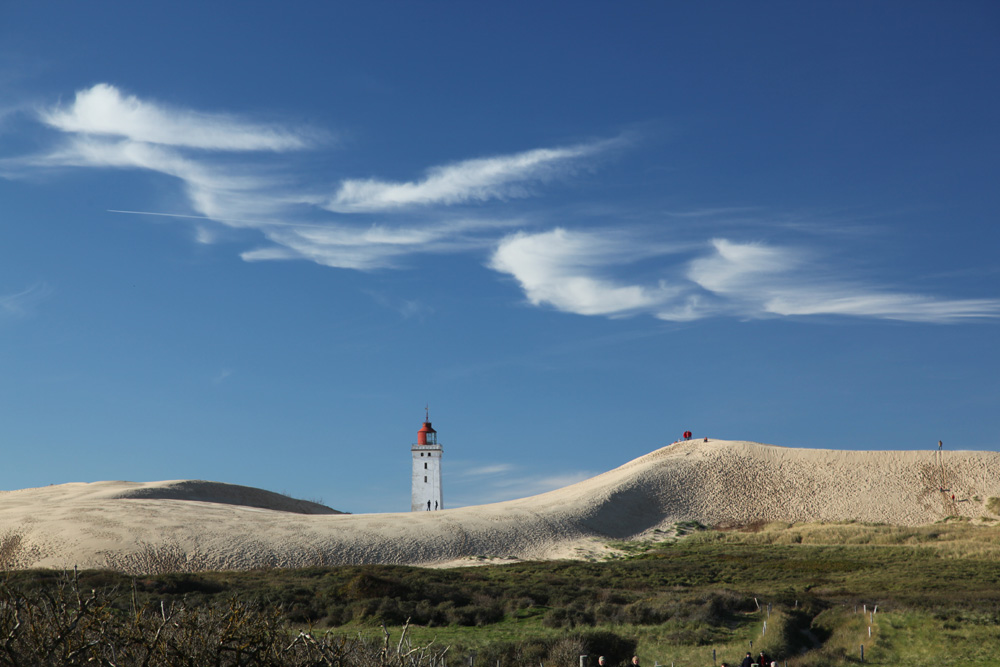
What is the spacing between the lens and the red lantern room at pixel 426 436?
91938mm

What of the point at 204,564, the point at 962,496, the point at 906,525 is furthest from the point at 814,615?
the point at 962,496

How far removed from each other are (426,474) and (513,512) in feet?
66.8

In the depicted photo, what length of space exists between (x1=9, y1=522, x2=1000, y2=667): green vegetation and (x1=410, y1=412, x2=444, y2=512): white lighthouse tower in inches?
1355

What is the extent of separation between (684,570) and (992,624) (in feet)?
77.4

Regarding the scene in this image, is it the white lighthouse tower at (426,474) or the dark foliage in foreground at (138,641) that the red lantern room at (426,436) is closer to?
the white lighthouse tower at (426,474)

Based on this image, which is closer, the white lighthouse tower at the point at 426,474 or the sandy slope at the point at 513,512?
the sandy slope at the point at 513,512

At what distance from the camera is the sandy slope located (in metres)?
54.1

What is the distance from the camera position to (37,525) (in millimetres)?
56312

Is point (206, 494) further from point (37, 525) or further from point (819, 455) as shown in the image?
point (819, 455)

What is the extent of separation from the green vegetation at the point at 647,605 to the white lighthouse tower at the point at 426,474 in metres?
34.4

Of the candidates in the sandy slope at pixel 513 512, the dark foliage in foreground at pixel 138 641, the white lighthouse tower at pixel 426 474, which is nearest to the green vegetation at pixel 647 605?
the dark foliage in foreground at pixel 138 641

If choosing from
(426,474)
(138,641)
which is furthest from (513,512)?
(138,641)

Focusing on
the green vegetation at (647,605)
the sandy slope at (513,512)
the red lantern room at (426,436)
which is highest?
the red lantern room at (426,436)

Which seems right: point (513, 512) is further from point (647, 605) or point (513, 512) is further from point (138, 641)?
point (138, 641)
